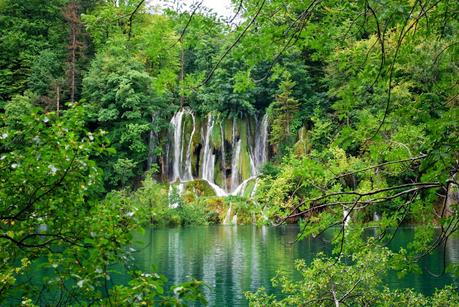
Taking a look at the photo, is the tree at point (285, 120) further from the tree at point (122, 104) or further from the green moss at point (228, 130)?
the tree at point (122, 104)

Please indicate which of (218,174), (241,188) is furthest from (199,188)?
(241,188)

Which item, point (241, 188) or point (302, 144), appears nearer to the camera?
point (302, 144)

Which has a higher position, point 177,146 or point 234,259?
point 177,146

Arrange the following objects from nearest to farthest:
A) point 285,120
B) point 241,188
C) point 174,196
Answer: point 174,196 → point 241,188 → point 285,120

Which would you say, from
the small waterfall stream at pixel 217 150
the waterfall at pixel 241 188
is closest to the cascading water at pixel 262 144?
the small waterfall stream at pixel 217 150

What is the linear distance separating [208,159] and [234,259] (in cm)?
1801

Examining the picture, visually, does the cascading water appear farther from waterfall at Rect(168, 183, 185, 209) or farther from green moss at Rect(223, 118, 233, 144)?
waterfall at Rect(168, 183, 185, 209)

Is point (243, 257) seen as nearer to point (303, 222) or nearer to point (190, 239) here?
point (190, 239)

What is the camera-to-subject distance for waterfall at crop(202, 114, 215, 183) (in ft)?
113

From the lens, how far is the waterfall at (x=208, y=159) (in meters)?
34.3

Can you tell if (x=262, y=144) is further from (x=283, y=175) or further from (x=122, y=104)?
(x=283, y=175)

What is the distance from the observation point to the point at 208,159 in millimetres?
34719

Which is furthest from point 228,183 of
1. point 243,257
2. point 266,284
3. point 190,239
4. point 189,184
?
point 266,284

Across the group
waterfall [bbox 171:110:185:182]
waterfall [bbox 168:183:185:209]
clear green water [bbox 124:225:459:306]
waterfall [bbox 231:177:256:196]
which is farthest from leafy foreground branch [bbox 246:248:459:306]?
waterfall [bbox 171:110:185:182]
